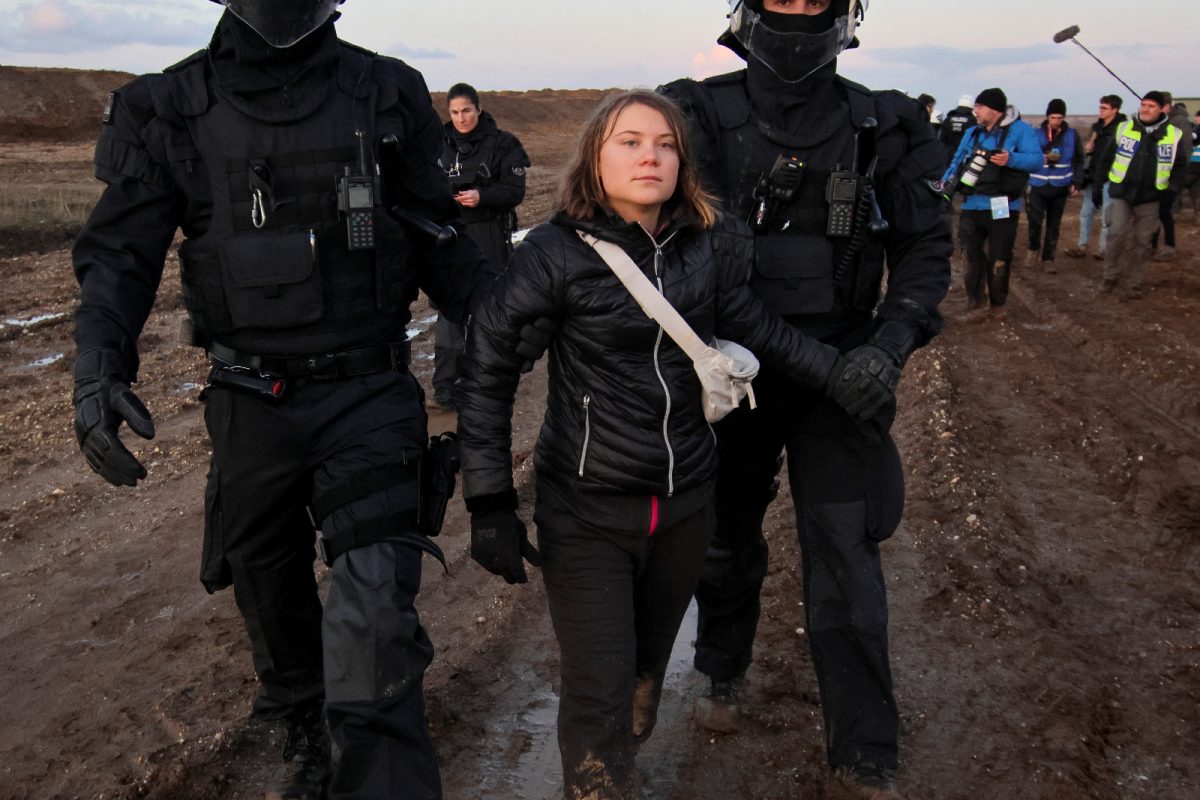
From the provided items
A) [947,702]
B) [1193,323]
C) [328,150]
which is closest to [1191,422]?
[1193,323]

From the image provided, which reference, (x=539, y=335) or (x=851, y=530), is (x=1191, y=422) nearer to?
(x=851, y=530)

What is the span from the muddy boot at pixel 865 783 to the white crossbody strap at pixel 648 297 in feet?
4.45

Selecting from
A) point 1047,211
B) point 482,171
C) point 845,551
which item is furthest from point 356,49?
point 1047,211

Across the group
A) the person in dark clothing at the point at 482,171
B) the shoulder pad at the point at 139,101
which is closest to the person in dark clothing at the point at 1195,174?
the person in dark clothing at the point at 482,171

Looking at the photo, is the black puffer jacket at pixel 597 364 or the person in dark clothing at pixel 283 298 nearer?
the black puffer jacket at pixel 597 364

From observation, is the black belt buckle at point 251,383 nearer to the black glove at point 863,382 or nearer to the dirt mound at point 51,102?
the black glove at point 863,382

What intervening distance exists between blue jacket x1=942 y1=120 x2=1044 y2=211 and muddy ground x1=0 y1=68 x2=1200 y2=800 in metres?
3.56

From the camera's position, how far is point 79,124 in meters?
39.1

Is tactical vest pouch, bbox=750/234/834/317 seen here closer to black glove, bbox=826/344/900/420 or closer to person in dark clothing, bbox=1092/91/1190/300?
black glove, bbox=826/344/900/420

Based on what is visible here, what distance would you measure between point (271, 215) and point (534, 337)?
2.78 ft

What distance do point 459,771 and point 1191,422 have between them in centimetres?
638

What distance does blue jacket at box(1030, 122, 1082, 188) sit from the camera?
562 inches

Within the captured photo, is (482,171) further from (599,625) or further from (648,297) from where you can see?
(599,625)

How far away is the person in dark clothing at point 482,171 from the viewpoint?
27.5 feet
